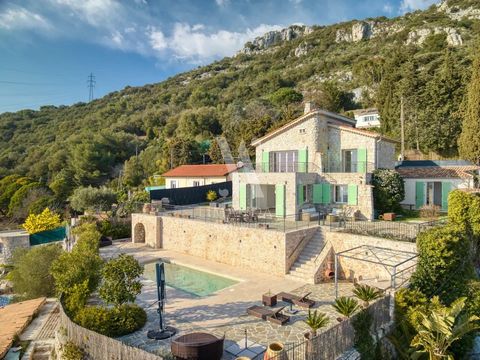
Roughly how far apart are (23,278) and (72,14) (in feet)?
70.2

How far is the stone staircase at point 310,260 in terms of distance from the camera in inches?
693

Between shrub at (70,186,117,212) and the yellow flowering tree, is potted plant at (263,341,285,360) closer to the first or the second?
the yellow flowering tree

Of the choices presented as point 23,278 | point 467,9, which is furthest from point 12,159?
point 467,9

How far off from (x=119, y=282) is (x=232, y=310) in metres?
4.92

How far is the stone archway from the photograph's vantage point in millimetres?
28469

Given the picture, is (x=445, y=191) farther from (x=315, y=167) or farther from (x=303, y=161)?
(x=303, y=161)

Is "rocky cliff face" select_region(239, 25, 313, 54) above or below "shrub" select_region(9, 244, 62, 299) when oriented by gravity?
above

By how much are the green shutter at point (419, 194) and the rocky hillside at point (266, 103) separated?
16438mm

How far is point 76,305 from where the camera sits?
13688mm

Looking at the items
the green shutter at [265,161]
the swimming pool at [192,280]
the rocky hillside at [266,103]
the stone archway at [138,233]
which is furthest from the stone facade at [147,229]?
the rocky hillside at [266,103]

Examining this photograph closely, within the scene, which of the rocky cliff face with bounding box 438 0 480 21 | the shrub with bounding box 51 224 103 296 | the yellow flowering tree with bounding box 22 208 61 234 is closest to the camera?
the shrub with bounding box 51 224 103 296

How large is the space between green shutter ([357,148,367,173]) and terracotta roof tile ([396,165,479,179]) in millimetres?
3720

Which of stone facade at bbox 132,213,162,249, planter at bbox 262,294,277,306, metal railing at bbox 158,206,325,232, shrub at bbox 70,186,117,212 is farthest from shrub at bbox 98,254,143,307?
shrub at bbox 70,186,117,212

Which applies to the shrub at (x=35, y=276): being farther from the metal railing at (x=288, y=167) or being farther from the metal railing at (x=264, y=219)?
the metal railing at (x=288, y=167)
